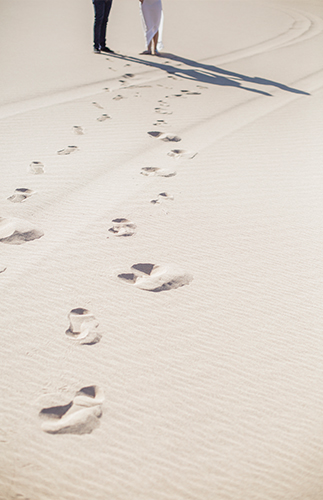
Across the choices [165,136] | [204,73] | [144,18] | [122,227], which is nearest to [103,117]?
[165,136]

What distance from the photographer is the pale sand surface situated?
1426 millimetres

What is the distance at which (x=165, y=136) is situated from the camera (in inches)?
172

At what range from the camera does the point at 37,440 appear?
146 cm

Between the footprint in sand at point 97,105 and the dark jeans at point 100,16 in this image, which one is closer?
the footprint in sand at point 97,105

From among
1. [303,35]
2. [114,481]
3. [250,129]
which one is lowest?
[114,481]

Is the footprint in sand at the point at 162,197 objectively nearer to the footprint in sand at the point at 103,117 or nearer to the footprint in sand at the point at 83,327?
the footprint in sand at the point at 83,327

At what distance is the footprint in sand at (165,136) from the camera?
14.1ft

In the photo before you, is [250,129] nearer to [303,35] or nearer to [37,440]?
[37,440]

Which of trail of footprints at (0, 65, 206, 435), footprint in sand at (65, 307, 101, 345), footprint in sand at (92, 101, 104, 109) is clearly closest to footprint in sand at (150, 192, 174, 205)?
trail of footprints at (0, 65, 206, 435)

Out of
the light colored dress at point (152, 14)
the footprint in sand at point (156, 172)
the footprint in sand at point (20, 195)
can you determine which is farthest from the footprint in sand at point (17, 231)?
the light colored dress at point (152, 14)

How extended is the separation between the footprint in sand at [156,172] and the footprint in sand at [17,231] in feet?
3.83

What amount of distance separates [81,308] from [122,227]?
0.83 metres

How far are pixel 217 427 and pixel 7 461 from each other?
74 centimetres

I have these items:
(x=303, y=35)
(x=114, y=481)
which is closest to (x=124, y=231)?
(x=114, y=481)
